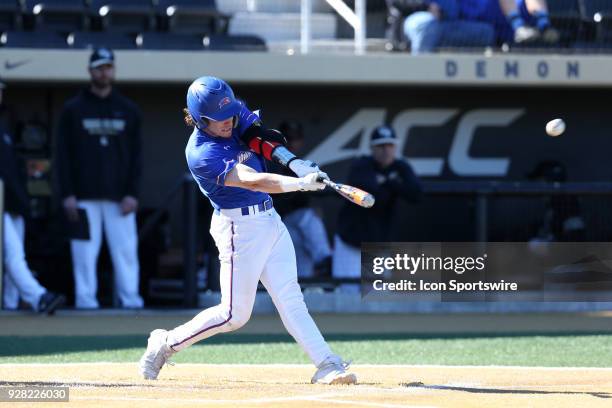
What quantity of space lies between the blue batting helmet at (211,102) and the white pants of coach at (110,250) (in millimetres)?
4718

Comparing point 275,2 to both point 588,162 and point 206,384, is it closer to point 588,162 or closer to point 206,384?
point 588,162

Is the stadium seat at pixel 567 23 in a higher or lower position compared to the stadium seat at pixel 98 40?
higher

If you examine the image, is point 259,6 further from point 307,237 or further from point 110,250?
point 110,250

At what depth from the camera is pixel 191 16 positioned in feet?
42.4

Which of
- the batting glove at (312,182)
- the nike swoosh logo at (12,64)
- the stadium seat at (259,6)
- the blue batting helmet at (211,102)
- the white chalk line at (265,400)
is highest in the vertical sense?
the stadium seat at (259,6)

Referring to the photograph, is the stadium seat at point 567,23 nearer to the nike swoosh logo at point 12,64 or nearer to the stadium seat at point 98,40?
the stadium seat at point 98,40

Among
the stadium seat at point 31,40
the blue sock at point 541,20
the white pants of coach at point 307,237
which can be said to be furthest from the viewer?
the blue sock at point 541,20

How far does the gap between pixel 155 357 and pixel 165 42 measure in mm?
6360

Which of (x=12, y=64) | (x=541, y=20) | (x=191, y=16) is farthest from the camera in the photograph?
(x=191, y=16)

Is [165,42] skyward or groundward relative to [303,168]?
skyward

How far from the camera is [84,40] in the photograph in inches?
485

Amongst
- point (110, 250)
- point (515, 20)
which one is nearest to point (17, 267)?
point (110, 250)

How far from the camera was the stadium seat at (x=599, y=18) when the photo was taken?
1294 cm

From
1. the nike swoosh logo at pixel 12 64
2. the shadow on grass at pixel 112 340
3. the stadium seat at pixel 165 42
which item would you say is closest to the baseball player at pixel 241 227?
the shadow on grass at pixel 112 340
